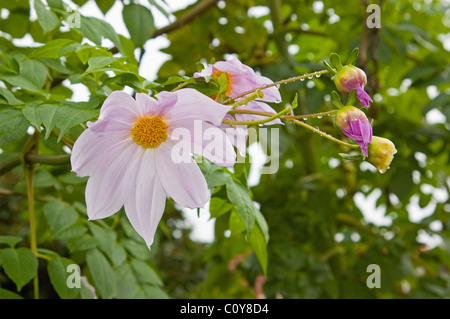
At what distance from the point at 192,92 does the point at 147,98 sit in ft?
0.16

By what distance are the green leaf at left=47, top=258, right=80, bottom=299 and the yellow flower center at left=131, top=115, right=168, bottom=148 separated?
0.26 meters

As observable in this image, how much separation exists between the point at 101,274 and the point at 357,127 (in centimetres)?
46

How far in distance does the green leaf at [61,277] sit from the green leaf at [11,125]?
0.22 m

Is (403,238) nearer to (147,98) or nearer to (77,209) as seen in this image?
(77,209)

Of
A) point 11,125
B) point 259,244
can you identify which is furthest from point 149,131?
point 259,244

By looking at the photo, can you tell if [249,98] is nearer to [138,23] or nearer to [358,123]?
[358,123]

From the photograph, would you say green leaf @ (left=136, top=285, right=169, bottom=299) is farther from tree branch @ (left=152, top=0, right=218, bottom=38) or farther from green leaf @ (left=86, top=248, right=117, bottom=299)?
tree branch @ (left=152, top=0, right=218, bottom=38)

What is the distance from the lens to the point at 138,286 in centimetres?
89

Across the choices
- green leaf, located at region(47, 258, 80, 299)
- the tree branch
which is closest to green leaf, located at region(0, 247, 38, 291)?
green leaf, located at region(47, 258, 80, 299)

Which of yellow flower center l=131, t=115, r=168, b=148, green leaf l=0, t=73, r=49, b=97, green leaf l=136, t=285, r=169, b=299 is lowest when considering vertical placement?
green leaf l=136, t=285, r=169, b=299

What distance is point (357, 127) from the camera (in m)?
0.49

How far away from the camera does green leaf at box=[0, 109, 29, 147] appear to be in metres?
0.55
